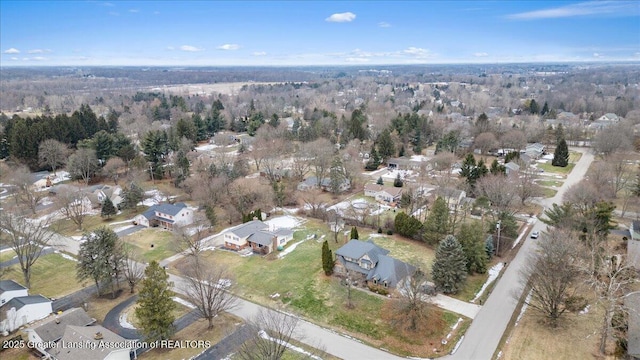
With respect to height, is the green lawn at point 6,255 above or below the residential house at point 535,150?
below

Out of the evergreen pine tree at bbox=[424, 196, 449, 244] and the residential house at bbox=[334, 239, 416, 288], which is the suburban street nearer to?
the residential house at bbox=[334, 239, 416, 288]

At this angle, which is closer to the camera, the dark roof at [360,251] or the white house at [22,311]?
the white house at [22,311]

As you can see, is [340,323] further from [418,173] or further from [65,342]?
[418,173]

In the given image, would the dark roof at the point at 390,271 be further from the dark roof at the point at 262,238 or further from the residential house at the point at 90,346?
the residential house at the point at 90,346

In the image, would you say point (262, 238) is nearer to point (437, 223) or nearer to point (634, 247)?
point (437, 223)

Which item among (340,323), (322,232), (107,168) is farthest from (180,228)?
(107,168)

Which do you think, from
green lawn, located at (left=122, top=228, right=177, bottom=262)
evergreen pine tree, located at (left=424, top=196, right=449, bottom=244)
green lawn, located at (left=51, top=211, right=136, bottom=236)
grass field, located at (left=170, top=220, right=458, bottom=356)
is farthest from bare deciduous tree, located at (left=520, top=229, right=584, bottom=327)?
green lawn, located at (left=51, top=211, right=136, bottom=236)

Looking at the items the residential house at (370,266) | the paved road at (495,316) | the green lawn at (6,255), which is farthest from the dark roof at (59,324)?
the paved road at (495,316)
